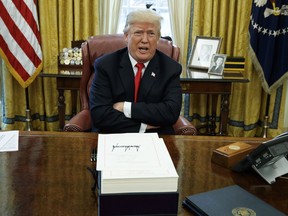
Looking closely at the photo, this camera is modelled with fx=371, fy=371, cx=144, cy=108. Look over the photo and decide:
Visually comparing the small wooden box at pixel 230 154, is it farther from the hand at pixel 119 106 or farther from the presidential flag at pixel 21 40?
the presidential flag at pixel 21 40

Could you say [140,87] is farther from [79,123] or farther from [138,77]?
[79,123]

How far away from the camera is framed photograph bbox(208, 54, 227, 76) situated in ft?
10.2

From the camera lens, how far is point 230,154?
4.70ft

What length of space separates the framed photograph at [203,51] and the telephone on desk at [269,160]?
191cm

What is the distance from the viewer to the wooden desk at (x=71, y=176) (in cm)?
113

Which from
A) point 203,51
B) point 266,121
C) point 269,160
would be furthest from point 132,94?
point 266,121

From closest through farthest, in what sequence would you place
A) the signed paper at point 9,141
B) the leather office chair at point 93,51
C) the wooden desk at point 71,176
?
the wooden desk at point 71,176, the signed paper at point 9,141, the leather office chair at point 93,51

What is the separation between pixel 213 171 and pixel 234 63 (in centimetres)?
199

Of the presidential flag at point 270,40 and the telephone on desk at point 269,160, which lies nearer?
the telephone on desk at point 269,160

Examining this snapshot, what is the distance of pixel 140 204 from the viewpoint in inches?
40.2

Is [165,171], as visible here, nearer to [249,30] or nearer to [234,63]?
[234,63]

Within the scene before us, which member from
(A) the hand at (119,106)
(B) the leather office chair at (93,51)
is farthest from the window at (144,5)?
(A) the hand at (119,106)

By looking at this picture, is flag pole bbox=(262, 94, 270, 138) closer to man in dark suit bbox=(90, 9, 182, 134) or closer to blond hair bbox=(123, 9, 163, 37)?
man in dark suit bbox=(90, 9, 182, 134)

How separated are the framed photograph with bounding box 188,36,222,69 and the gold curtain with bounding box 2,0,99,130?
0.92 m
